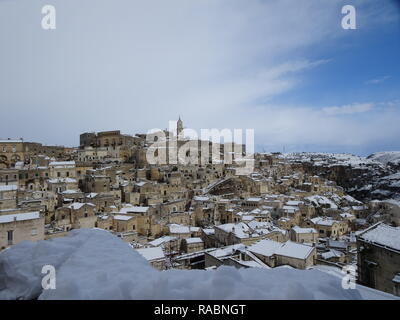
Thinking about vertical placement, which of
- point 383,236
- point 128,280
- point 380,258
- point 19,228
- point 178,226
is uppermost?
point 128,280

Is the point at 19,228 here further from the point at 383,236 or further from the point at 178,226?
the point at 383,236

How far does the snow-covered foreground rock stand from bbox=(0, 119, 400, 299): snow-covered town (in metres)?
0.02

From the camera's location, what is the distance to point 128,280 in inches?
112

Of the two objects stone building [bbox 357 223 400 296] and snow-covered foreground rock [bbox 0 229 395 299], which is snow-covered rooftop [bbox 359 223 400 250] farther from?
snow-covered foreground rock [bbox 0 229 395 299]

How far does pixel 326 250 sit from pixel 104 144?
3842cm

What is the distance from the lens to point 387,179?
46031 mm

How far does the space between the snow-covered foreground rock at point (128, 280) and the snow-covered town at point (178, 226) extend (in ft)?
0.06

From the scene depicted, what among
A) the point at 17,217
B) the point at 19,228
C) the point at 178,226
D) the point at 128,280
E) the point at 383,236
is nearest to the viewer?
the point at 128,280

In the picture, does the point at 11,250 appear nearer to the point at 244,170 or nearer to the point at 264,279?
the point at 264,279

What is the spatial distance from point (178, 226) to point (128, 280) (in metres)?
18.3

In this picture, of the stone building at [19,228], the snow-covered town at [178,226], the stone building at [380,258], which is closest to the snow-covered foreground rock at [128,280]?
the snow-covered town at [178,226]

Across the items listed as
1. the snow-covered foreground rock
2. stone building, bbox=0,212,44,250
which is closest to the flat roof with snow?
stone building, bbox=0,212,44,250

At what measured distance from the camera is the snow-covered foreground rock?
2572 millimetres

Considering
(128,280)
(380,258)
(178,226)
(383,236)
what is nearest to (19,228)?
(178,226)
